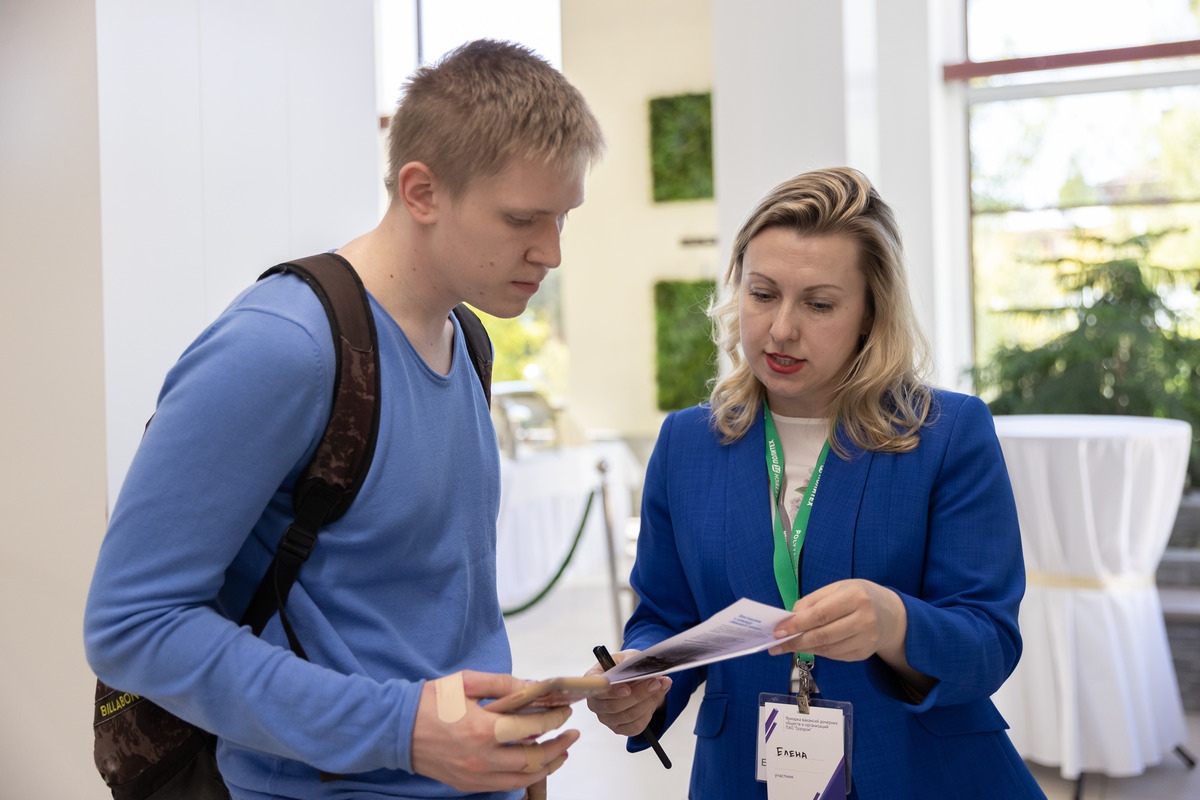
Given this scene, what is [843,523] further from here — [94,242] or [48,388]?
[48,388]

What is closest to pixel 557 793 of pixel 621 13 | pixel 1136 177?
pixel 1136 177

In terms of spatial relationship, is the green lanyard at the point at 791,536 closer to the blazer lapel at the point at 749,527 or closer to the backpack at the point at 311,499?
the blazer lapel at the point at 749,527

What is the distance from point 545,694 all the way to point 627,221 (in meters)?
9.17

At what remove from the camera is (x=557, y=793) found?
4.12 metres

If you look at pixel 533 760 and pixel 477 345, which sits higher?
pixel 477 345

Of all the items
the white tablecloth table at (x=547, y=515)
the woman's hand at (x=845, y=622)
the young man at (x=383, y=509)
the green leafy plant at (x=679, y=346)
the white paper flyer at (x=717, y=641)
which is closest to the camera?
the young man at (x=383, y=509)

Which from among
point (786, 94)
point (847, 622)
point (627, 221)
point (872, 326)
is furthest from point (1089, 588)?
point (627, 221)

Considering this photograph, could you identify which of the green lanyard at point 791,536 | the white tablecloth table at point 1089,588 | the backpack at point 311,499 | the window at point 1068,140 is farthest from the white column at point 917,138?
the backpack at point 311,499

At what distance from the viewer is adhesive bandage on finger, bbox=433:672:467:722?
113 cm

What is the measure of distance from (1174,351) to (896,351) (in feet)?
15.8

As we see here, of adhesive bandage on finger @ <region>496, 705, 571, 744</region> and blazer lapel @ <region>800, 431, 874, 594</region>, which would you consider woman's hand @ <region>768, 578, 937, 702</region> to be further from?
adhesive bandage on finger @ <region>496, 705, 571, 744</region>

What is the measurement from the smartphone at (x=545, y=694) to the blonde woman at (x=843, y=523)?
1.24 feet

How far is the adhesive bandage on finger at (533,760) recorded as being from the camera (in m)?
1.17

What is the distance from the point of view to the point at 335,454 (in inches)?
46.8
